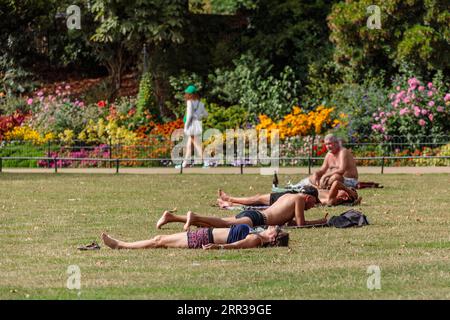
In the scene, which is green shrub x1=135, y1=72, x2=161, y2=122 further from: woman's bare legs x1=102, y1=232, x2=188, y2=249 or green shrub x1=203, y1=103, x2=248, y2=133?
woman's bare legs x1=102, y1=232, x2=188, y2=249

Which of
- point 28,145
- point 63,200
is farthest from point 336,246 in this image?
point 28,145

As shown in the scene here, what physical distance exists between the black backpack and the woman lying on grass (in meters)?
2.18

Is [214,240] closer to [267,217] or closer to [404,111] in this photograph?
[267,217]

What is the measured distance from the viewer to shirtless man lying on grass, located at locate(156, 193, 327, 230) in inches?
535

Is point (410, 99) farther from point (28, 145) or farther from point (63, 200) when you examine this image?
point (63, 200)

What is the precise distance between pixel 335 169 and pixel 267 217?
5252mm

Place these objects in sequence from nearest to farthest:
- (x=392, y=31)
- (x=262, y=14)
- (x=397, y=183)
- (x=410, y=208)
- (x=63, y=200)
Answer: (x=410, y=208) → (x=63, y=200) → (x=397, y=183) → (x=392, y=31) → (x=262, y=14)

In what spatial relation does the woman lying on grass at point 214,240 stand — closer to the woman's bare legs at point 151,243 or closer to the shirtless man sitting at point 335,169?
the woman's bare legs at point 151,243

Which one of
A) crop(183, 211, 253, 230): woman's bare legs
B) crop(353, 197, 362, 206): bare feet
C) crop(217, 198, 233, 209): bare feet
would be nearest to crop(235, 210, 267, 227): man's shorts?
crop(183, 211, 253, 230): woman's bare legs

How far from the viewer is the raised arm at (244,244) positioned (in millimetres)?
12734

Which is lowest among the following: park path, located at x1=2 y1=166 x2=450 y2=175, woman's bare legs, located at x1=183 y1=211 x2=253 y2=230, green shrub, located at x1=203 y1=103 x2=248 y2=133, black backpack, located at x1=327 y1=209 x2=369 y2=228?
black backpack, located at x1=327 y1=209 x2=369 y2=228

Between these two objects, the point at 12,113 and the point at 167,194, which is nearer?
the point at 167,194
